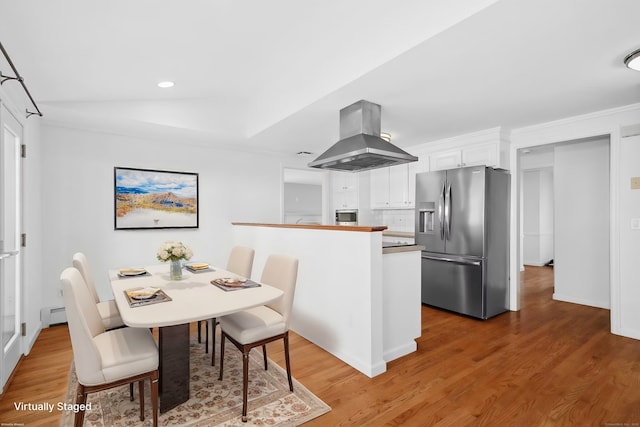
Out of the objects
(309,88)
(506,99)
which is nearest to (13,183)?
(309,88)

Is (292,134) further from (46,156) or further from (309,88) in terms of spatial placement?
(46,156)

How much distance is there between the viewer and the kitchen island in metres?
2.53

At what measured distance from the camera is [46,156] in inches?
144

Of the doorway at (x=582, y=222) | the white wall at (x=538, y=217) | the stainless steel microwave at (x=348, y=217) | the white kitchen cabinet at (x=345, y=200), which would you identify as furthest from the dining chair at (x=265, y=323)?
the white wall at (x=538, y=217)

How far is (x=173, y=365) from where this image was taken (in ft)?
6.74

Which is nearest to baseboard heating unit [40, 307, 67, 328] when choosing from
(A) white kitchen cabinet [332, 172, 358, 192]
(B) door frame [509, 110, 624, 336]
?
(A) white kitchen cabinet [332, 172, 358, 192]

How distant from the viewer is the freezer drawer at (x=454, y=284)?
151 inches

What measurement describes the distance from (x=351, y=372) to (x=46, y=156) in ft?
12.9

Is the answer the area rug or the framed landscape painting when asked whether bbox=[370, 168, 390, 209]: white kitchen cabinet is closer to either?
the framed landscape painting

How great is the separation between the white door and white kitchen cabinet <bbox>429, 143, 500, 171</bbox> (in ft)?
15.4

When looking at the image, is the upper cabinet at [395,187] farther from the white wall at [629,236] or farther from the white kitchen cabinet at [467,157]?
the white wall at [629,236]

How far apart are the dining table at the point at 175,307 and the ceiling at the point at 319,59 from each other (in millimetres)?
1789

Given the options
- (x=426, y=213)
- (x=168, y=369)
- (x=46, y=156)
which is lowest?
(x=168, y=369)

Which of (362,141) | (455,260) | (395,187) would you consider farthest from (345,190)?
(362,141)
